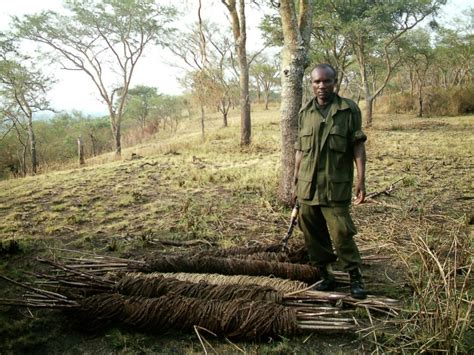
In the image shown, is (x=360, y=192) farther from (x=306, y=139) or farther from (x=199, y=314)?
(x=199, y=314)

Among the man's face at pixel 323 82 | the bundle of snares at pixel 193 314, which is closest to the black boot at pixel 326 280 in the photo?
the bundle of snares at pixel 193 314

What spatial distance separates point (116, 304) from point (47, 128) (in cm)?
3242

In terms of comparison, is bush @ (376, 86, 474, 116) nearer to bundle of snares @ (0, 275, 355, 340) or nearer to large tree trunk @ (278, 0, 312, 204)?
large tree trunk @ (278, 0, 312, 204)

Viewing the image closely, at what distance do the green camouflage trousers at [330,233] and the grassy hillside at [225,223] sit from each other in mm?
326

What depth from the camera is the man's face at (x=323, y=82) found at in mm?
2607

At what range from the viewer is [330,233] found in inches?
110

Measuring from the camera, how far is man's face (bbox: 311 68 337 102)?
2.61m

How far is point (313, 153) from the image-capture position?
9.04 ft

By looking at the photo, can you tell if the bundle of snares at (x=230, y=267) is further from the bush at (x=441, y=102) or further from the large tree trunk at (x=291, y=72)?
the bush at (x=441, y=102)

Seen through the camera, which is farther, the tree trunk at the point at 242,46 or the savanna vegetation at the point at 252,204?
the tree trunk at the point at 242,46

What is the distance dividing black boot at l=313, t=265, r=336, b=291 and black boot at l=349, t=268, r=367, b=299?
239 mm

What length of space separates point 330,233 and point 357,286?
445 millimetres

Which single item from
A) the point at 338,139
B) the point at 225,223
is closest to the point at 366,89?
the point at 225,223

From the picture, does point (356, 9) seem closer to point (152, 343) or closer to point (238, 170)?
point (238, 170)
